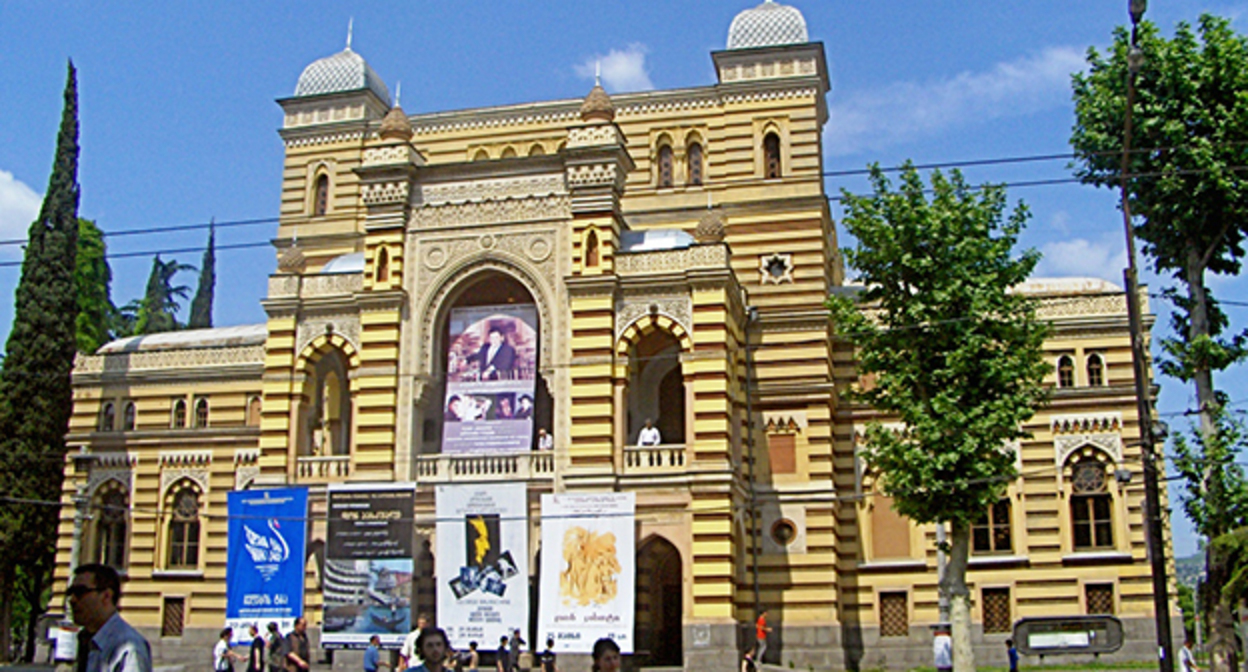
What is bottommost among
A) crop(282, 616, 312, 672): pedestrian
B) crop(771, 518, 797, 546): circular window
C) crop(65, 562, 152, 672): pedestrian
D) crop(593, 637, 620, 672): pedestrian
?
crop(282, 616, 312, 672): pedestrian

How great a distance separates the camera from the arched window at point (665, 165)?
41.4 m

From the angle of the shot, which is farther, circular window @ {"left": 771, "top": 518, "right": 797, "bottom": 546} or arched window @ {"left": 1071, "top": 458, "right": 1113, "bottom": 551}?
arched window @ {"left": 1071, "top": 458, "right": 1113, "bottom": 551}

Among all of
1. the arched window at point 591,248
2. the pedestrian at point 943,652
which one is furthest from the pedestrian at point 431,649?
the arched window at point 591,248

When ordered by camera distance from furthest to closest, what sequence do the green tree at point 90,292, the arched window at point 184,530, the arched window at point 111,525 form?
the green tree at point 90,292, the arched window at point 111,525, the arched window at point 184,530

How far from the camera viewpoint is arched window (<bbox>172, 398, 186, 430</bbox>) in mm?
42750

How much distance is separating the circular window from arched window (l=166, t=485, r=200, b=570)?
2015 cm

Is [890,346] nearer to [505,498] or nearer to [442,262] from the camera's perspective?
[505,498]

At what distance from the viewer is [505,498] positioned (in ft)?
107

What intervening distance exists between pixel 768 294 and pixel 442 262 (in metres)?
10.6

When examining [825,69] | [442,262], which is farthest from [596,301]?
[825,69]

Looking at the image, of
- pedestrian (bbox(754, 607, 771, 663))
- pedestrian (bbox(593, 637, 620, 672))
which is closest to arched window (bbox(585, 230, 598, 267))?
pedestrian (bbox(754, 607, 771, 663))

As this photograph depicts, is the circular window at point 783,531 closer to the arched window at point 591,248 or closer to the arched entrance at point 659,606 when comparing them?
the arched entrance at point 659,606

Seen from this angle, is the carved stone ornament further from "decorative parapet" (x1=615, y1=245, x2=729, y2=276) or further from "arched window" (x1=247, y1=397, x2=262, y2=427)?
"decorative parapet" (x1=615, y1=245, x2=729, y2=276)

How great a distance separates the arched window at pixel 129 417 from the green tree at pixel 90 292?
979cm
